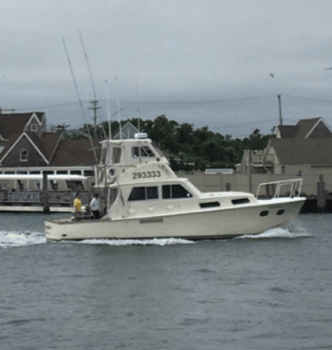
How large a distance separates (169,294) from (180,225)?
400 inches

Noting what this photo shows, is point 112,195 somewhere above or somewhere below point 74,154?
below

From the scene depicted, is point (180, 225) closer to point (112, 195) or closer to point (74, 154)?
point (112, 195)

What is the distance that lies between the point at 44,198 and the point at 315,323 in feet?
155

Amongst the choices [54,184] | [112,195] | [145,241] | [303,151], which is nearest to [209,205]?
[145,241]

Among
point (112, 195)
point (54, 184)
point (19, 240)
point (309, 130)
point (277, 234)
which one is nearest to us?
point (112, 195)

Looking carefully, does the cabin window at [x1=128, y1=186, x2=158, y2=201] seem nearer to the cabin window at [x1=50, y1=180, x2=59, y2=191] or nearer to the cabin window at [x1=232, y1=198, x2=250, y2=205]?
the cabin window at [x1=232, y1=198, x2=250, y2=205]

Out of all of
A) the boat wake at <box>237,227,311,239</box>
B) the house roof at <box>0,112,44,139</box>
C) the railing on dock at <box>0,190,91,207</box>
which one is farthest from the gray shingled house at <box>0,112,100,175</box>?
the boat wake at <box>237,227,311,239</box>

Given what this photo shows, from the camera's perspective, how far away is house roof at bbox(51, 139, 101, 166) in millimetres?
86500

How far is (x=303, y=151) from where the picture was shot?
7775 cm

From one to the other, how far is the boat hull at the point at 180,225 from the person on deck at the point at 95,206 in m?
0.69

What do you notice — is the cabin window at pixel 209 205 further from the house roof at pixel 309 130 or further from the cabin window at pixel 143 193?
the house roof at pixel 309 130

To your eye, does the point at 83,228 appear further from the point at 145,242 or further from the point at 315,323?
the point at 315,323

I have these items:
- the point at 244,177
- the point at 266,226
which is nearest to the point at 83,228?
the point at 266,226

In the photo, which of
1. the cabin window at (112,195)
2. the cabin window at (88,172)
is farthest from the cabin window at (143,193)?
the cabin window at (88,172)
